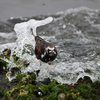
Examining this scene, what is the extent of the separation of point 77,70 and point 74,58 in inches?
54.1

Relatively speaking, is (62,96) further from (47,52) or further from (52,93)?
(47,52)

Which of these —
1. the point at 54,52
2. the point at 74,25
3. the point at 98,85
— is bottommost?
the point at 74,25

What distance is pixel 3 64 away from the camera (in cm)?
527

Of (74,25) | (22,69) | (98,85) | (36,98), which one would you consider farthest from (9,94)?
(74,25)

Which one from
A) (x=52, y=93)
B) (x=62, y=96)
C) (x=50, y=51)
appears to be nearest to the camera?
(x=62, y=96)

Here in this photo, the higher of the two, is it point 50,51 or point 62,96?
point 50,51

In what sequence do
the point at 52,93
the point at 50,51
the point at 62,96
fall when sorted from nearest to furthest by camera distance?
the point at 62,96, the point at 52,93, the point at 50,51

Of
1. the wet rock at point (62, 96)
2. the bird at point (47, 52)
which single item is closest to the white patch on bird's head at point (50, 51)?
the bird at point (47, 52)

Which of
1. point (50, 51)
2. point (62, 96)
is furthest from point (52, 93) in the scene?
point (50, 51)

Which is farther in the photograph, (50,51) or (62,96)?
(50,51)

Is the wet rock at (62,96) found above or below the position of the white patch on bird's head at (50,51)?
below

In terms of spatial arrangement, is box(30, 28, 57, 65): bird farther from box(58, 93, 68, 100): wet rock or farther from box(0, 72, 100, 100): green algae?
box(58, 93, 68, 100): wet rock

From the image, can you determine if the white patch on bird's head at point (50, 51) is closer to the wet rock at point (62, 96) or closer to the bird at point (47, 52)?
the bird at point (47, 52)

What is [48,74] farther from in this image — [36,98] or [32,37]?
[32,37]
